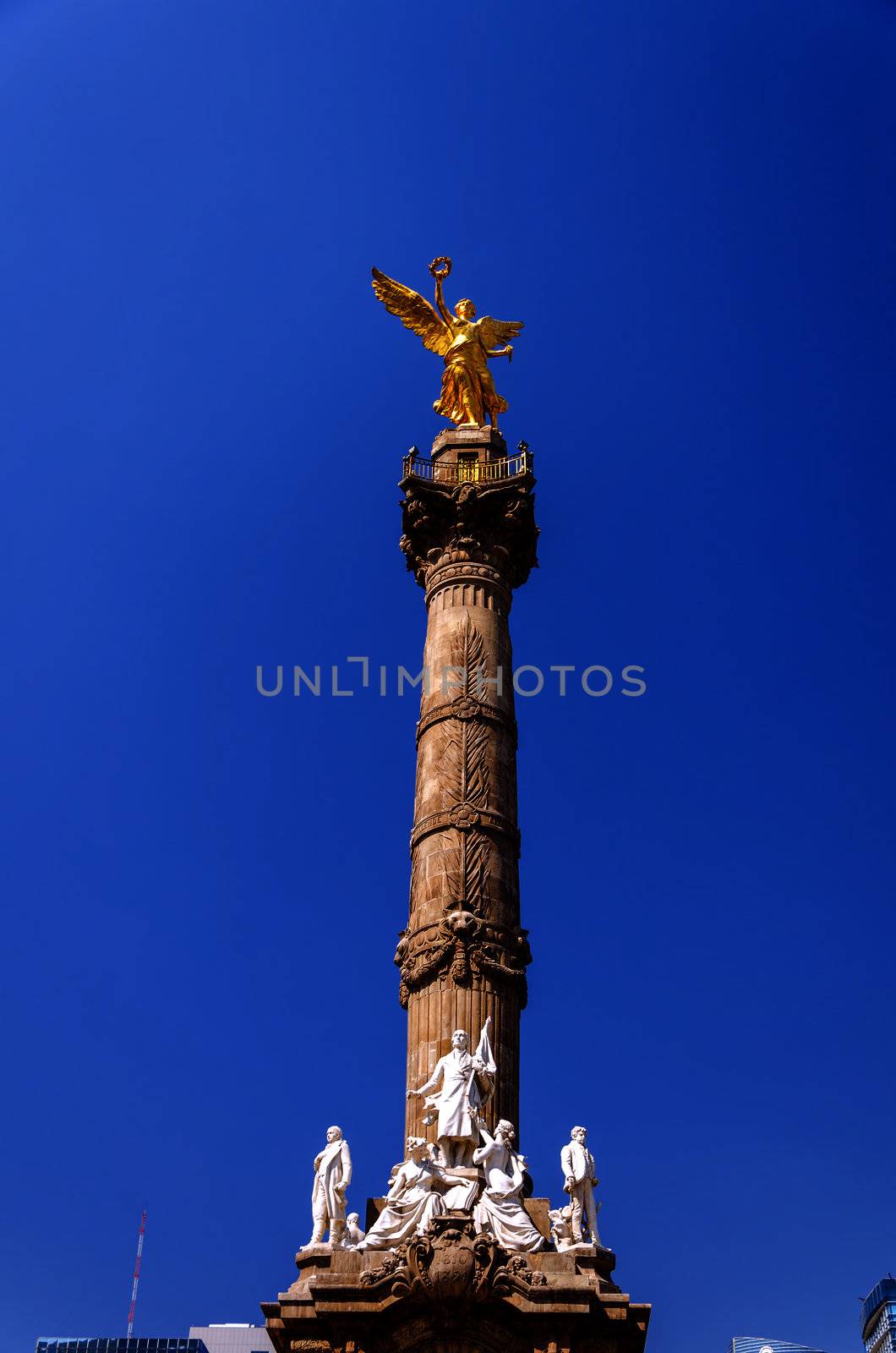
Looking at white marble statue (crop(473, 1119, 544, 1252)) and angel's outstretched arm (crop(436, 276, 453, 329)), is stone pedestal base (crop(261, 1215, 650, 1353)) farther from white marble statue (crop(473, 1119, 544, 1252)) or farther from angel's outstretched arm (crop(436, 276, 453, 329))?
angel's outstretched arm (crop(436, 276, 453, 329))

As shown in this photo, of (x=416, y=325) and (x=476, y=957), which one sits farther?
(x=416, y=325)

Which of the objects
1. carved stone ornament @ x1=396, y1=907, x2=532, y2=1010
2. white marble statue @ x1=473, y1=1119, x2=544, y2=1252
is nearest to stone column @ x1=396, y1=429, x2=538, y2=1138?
carved stone ornament @ x1=396, y1=907, x2=532, y2=1010

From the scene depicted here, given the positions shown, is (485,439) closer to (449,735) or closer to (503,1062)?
(449,735)

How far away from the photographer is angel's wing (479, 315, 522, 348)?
1261 inches

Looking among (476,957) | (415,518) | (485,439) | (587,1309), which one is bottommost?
(587,1309)

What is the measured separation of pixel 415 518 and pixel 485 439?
238cm

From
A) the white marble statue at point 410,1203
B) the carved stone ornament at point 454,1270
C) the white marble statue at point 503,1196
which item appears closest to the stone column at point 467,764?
the white marble statue at point 503,1196

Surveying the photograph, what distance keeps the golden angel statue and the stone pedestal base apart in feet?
55.6

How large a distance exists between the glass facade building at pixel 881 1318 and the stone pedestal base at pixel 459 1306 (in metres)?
81.3

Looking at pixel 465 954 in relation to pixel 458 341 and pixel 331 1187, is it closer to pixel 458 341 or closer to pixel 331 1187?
pixel 331 1187

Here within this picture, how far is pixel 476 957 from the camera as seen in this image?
23.6 meters

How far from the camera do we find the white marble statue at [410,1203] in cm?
1980

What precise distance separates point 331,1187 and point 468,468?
14.2 m

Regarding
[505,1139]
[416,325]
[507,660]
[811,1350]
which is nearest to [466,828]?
[507,660]
